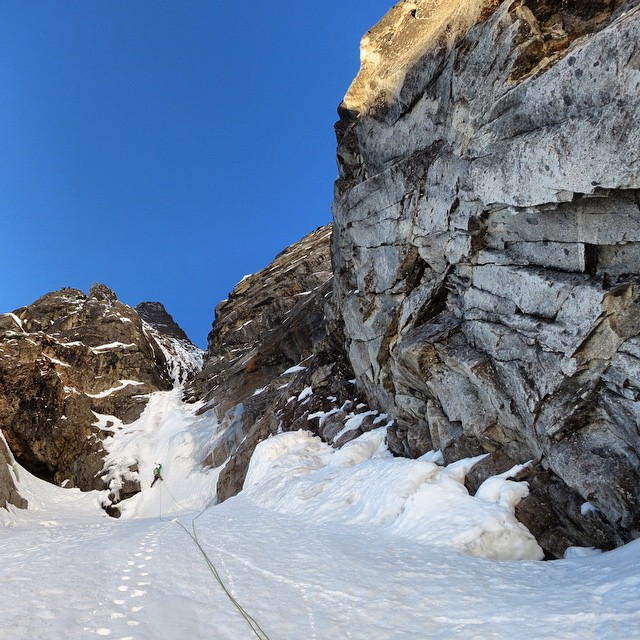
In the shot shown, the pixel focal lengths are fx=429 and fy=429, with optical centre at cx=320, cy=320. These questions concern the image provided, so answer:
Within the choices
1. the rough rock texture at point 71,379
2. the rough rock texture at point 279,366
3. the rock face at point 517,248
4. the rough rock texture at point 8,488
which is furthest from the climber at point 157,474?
the rock face at point 517,248

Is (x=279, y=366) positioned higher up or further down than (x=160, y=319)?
further down

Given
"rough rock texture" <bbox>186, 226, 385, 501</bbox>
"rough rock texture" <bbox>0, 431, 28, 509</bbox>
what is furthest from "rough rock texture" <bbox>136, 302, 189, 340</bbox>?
"rough rock texture" <bbox>0, 431, 28, 509</bbox>

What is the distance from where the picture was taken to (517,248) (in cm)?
1358

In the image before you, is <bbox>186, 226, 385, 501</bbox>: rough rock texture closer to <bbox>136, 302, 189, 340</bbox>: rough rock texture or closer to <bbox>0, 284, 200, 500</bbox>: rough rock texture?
<bbox>0, 284, 200, 500</bbox>: rough rock texture

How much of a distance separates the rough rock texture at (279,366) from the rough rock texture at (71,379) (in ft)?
24.1

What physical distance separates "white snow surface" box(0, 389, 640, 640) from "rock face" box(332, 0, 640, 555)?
167 centimetres

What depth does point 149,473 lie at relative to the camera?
35.0 m

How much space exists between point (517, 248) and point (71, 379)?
44693 millimetres

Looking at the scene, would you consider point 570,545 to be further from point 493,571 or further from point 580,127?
point 580,127

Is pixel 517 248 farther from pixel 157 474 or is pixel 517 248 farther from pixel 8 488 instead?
pixel 8 488

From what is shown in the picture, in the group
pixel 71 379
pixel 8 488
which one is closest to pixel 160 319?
pixel 71 379

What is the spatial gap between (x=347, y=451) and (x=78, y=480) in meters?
28.2

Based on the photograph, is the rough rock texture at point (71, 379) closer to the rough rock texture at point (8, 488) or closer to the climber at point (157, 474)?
the climber at point (157, 474)

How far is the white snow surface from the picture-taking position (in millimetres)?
6301
